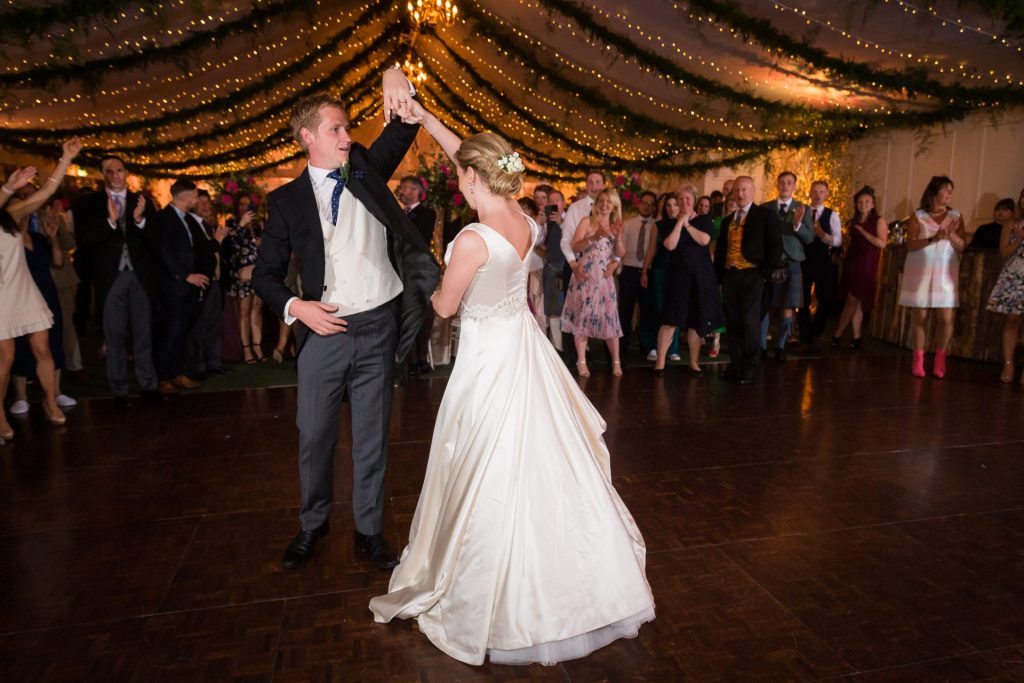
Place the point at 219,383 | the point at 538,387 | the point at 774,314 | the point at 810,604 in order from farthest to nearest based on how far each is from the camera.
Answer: the point at 774,314 < the point at 219,383 < the point at 810,604 < the point at 538,387

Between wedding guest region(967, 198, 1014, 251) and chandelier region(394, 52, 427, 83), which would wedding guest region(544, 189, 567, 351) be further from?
wedding guest region(967, 198, 1014, 251)

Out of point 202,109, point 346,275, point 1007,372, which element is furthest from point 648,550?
point 202,109

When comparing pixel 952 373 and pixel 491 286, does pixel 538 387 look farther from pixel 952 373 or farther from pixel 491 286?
pixel 952 373

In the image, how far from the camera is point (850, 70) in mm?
6148

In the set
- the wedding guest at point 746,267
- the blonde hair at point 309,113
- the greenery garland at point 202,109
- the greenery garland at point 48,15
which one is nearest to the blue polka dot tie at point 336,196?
the blonde hair at point 309,113

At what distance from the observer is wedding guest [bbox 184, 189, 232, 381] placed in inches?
218

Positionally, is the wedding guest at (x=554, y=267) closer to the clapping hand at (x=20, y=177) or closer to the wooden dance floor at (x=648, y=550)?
the wooden dance floor at (x=648, y=550)

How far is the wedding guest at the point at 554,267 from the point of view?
6305 mm

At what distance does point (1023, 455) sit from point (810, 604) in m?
2.53

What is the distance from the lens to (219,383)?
19.0ft

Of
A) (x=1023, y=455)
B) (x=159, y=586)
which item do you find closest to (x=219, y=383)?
(x=159, y=586)

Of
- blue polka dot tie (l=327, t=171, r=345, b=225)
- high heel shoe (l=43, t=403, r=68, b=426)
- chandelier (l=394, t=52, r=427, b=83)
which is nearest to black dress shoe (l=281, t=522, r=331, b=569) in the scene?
blue polka dot tie (l=327, t=171, r=345, b=225)

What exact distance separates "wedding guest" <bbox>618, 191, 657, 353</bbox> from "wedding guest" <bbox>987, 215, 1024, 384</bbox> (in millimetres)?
2952

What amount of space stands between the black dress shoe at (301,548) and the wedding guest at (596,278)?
12.0 ft
